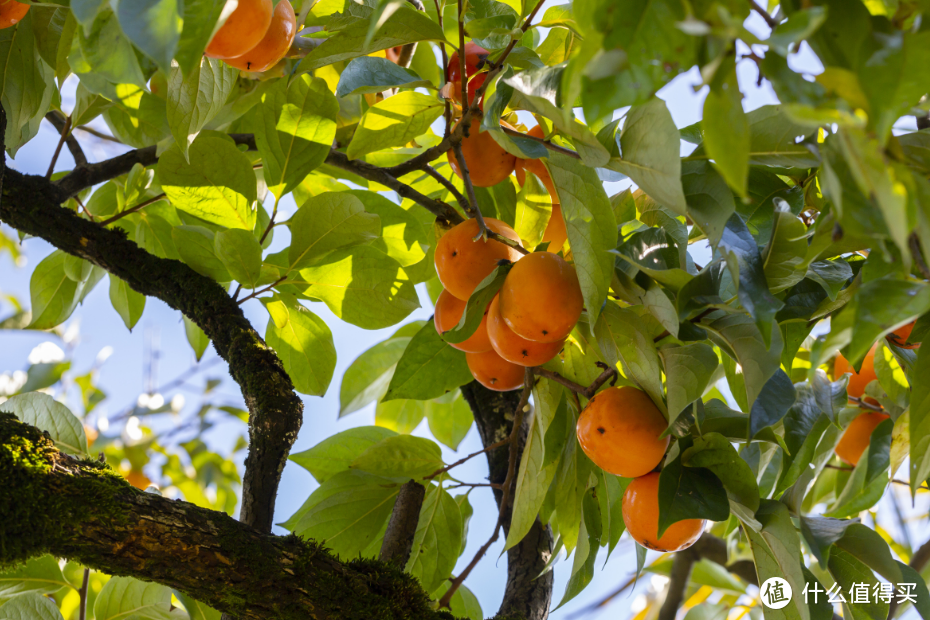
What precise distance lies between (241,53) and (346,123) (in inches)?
14.8

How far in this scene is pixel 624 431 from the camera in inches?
22.2

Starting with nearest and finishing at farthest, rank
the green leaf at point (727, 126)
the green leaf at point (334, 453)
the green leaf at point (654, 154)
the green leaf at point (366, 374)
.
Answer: the green leaf at point (727, 126), the green leaf at point (654, 154), the green leaf at point (334, 453), the green leaf at point (366, 374)

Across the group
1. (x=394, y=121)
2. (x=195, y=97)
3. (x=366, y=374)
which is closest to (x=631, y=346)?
(x=394, y=121)

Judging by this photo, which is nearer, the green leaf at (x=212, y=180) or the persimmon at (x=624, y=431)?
the persimmon at (x=624, y=431)

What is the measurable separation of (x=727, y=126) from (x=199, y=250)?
2.28ft

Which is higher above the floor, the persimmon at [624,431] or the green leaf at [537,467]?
the green leaf at [537,467]

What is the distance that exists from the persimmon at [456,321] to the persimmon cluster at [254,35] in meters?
0.30

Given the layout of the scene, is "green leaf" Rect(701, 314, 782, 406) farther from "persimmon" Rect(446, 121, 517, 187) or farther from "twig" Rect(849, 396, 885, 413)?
"twig" Rect(849, 396, 885, 413)

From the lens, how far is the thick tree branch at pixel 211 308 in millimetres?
717

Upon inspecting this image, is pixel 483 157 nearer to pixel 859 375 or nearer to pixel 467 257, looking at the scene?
pixel 467 257

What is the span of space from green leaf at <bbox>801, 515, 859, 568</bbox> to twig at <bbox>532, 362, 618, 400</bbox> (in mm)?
211

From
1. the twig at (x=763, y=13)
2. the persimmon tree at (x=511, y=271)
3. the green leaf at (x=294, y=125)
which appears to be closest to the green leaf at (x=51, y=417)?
the persimmon tree at (x=511, y=271)

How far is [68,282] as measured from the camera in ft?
3.41

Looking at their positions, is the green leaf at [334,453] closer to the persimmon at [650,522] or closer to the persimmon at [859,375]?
the persimmon at [650,522]
